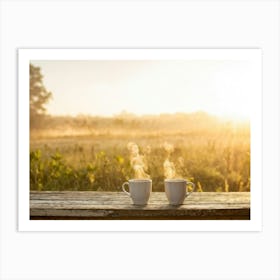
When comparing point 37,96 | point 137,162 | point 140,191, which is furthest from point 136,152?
point 37,96

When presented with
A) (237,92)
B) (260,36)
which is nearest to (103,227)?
(237,92)

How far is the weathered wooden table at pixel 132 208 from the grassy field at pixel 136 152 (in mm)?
99

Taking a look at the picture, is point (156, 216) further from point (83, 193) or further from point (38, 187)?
point (38, 187)

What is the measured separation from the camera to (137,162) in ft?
6.71

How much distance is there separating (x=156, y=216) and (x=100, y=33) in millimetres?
703

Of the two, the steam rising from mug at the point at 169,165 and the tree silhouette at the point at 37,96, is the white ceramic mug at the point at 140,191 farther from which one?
the tree silhouette at the point at 37,96

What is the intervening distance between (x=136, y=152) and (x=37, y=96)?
0.45 m

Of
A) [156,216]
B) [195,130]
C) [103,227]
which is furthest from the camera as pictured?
[195,130]

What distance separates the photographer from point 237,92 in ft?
6.53

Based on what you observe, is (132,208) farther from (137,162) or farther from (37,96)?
(37,96)

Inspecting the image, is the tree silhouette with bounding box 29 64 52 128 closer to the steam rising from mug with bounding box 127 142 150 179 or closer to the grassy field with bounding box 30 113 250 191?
the grassy field with bounding box 30 113 250 191

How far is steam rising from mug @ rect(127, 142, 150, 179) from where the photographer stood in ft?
6.70

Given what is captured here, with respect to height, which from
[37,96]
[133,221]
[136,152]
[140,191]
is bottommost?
[133,221]

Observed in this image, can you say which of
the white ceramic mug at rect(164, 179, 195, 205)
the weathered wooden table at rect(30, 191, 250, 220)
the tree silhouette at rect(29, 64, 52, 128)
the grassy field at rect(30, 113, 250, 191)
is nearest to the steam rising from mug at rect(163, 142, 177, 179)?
the grassy field at rect(30, 113, 250, 191)
